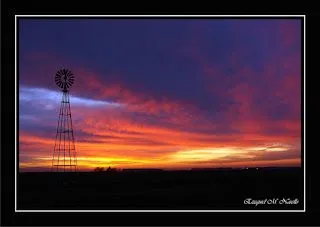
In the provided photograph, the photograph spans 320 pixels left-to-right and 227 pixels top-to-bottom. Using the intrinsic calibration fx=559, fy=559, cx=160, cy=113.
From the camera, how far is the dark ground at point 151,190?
910 cm

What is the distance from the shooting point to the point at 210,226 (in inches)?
349

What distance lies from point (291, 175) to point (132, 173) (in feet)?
10.4

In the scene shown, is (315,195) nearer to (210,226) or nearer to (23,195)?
(210,226)

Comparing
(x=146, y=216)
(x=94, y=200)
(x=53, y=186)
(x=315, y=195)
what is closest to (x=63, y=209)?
(x=94, y=200)

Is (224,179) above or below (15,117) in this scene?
below

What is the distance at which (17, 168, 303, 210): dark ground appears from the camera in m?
9.10

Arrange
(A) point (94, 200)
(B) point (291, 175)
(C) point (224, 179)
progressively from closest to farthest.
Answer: (A) point (94, 200)
(B) point (291, 175)
(C) point (224, 179)

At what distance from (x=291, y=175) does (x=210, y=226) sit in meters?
2.23

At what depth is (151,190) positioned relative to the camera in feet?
39.9

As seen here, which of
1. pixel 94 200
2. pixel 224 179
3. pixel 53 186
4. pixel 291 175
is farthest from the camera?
pixel 224 179

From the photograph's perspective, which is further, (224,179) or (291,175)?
(224,179)

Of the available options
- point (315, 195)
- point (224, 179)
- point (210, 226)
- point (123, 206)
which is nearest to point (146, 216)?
point (123, 206)

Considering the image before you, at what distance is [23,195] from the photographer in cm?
920

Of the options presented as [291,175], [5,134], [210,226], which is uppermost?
[5,134]
